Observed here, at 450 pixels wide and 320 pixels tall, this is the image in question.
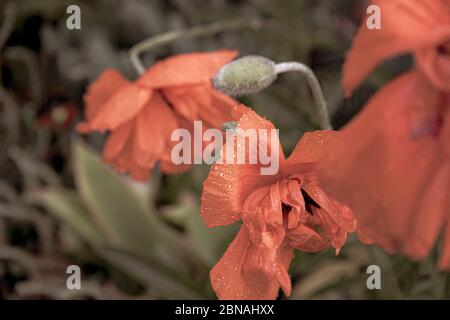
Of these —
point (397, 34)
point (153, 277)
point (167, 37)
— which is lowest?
point (153, 277)

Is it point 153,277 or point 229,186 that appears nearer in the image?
point 229,186

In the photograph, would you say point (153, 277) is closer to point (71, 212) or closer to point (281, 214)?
point (71, 212)

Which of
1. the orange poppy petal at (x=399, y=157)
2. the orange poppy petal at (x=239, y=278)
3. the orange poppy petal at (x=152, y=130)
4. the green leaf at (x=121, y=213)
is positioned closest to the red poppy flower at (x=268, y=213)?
the orange poppy petal at (x=239, y=278)

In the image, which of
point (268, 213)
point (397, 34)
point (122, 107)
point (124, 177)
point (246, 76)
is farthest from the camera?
point (124, 177)

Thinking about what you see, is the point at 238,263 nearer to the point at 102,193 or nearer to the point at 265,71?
the point at 265,71

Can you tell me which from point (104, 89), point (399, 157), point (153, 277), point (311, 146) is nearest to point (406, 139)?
point (399, 157)

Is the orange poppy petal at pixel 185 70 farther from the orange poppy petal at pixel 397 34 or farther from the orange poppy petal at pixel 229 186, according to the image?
the orange poppy petal at pixel 397 34

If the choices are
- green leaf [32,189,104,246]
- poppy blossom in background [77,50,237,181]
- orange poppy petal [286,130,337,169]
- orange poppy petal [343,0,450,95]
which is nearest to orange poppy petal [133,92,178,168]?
poppy blossom in background [77,50,237,181]
